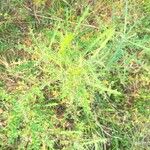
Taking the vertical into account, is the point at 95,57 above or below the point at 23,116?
above

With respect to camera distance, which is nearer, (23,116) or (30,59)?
(23,116)

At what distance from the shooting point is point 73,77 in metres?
2.04

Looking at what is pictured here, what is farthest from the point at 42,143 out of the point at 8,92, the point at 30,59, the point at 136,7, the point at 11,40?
the point at 136,7

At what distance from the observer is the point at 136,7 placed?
8.19 feet

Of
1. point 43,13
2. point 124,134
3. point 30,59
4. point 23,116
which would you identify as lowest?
point 124,134

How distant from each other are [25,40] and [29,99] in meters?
0.38

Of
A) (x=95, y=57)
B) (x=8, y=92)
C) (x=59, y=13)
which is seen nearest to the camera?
(x=95, y=57)

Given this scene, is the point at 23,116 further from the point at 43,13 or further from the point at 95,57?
the point at 43,13

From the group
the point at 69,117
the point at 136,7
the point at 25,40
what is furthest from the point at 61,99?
the point at 136,7

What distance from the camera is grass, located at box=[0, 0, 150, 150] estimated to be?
2.15 m

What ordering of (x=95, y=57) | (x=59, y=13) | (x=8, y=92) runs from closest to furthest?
(x=95, y=57)
(x=8, y=92)
(x=59, y=13)

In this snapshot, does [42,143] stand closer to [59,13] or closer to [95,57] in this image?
[95,57]

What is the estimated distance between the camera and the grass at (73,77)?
2.15 metres

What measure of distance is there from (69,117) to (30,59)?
1.32 feet
